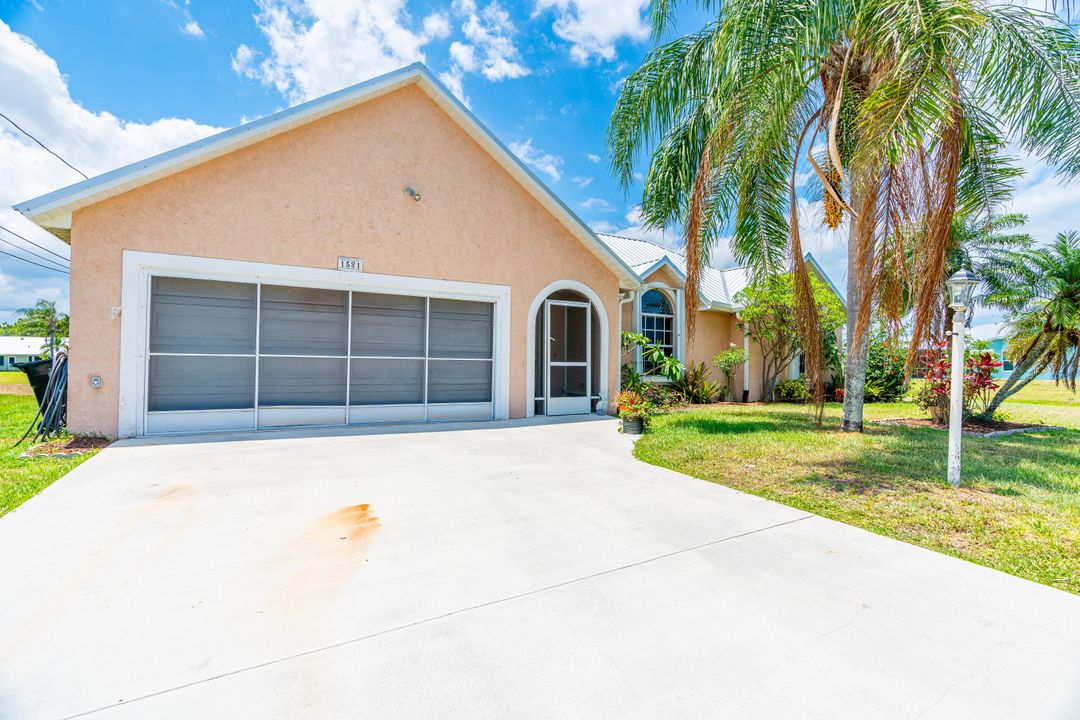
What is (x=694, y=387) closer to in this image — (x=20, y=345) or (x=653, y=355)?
(x=653, y=355)

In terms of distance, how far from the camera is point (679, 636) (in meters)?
2.65

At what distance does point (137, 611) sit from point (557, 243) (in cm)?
1027

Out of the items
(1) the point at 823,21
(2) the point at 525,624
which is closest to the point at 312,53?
(1) the point at 823,21

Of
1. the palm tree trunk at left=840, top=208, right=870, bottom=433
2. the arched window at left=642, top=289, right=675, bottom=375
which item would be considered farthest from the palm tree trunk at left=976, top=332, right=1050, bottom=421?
the arched window at left=642, top=289, right=675, bottom=375

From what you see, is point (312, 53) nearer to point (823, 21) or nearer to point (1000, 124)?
point (823, 21)

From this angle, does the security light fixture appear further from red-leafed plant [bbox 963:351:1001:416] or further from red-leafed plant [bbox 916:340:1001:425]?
red-leafed plant [bbox 963:351:1001:416]

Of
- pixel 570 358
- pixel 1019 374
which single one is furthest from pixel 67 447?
pixel 1019 374

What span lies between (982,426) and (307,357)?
15.6m

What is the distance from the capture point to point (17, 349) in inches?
2299

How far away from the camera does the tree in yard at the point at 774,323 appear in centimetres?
1547

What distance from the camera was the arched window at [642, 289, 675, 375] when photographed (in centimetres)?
1571

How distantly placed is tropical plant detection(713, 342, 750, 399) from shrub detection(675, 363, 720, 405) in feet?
2.85

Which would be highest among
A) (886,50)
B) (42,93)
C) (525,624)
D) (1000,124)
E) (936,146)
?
(42,93)

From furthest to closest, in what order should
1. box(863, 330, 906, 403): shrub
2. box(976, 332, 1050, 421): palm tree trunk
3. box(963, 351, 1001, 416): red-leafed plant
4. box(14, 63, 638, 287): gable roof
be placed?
box(863, 330, 906, 403): shrub < box(976, 332, 1050, 421): palm tree trunk < box(963, 351, 1001, 416): red-leafed plant < box(14, 63, 638, 287): gable roof
